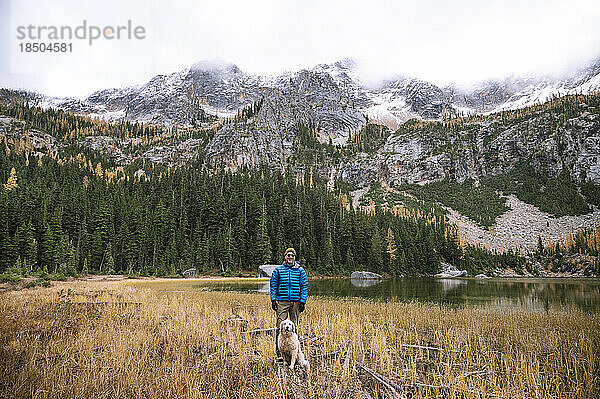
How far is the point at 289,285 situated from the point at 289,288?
0.07 metres

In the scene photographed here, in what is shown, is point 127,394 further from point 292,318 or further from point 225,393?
point 292,318

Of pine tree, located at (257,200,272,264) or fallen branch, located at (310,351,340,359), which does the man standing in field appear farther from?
pine tree, located at (257,200,272,264)

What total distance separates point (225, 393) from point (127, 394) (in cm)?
151

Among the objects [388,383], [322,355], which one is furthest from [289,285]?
[388,383]

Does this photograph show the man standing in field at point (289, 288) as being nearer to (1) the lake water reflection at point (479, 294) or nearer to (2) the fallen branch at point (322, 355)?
(2) the fallen branch at point (322, 355)

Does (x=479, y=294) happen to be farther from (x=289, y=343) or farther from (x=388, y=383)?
(x=289, y=343)

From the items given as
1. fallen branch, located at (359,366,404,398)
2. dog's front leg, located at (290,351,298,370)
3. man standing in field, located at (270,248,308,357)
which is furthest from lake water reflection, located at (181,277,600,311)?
dog's front leg, located at (290,351,298,370)

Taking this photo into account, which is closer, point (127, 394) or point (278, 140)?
point (127, 394)

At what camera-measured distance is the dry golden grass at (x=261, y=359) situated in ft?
17.4

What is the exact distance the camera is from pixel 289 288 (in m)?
7.41

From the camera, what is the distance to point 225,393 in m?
5.16

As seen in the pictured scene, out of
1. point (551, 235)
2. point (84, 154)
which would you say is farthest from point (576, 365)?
point (84, 154)

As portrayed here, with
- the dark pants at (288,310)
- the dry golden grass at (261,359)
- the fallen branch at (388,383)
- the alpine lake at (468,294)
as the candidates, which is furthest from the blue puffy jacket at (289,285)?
the alpine lake at (468,294)

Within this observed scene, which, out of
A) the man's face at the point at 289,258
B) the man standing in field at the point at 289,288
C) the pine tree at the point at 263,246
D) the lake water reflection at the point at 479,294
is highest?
the man's face at the point at 289,258
